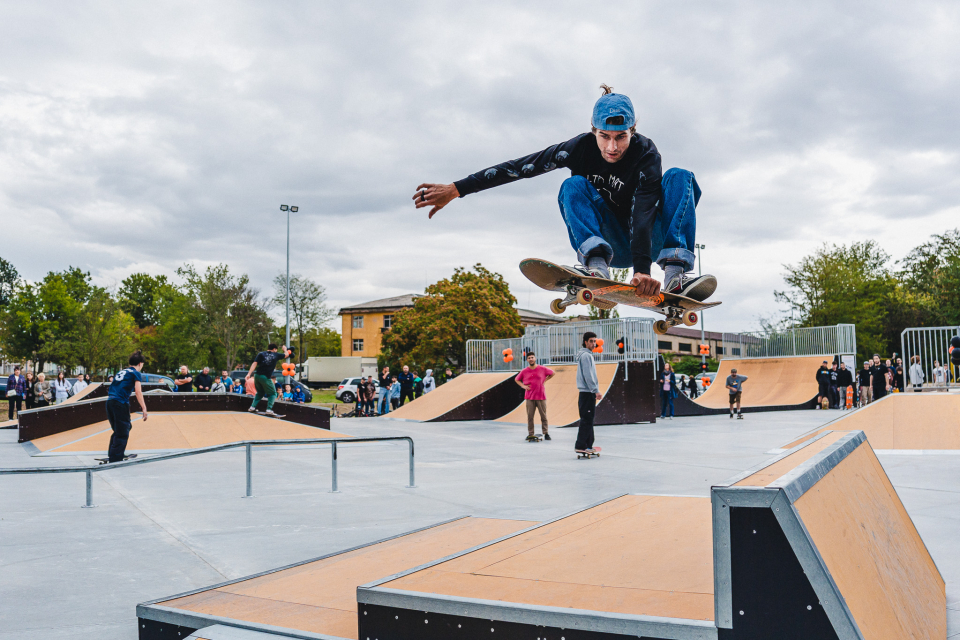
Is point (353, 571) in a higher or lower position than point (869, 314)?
lower

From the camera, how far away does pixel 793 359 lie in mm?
29562

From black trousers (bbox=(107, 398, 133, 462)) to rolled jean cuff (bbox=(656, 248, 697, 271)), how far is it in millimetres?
8623

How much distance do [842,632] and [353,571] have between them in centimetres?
281

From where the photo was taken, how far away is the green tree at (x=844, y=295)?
141 ft

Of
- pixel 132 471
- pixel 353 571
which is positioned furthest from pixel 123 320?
pixel 353 571

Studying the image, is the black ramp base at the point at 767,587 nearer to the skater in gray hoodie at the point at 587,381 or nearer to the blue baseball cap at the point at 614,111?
the blue baseball cap at the point at 614,111

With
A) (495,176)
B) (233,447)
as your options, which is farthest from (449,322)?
(495,176)

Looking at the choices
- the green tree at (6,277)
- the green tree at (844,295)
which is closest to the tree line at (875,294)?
the green tree at (844,295)

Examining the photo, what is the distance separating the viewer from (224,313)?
49.4 m

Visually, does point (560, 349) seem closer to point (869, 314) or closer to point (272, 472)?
point (272, 472)

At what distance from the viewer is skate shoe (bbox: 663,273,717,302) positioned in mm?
4477

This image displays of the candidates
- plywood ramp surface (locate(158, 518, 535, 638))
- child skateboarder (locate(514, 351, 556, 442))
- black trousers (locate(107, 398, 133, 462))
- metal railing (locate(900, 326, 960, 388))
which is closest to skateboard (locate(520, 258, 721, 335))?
plywood ramp surface (locate(158, 518, 535, 638))

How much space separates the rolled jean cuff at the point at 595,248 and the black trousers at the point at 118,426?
27.4 feet

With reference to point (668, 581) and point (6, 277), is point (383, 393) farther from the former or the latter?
point (6, 277)
